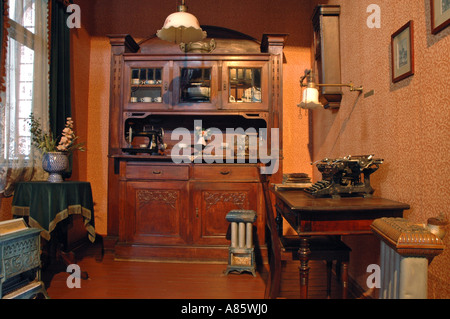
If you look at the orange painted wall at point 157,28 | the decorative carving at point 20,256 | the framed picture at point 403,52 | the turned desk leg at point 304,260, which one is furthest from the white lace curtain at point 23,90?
the framed picture at point 403,52

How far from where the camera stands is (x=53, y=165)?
2.65 meters

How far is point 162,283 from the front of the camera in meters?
2.56

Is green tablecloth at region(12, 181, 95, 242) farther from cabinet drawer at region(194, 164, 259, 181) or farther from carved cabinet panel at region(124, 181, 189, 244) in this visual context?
cabinet drawer at region(194, 164, 259, 181)

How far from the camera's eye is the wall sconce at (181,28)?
2.30 meters

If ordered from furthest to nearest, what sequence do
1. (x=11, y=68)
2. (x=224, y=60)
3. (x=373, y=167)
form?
1. (x=224, y=60)
2. (x=11, y=68)
3. (x=373, y=167)

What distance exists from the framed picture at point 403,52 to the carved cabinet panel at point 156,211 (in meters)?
2.17

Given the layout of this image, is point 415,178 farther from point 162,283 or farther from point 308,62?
point 308,62

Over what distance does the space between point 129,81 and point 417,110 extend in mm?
2911

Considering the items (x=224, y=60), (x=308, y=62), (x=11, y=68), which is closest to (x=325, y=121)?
(x=308, y=62)

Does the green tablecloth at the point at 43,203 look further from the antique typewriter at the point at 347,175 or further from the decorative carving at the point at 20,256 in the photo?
the antique typewriter at the point at 347,175

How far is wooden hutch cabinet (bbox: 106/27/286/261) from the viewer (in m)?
3.17

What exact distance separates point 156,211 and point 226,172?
2.82 feet

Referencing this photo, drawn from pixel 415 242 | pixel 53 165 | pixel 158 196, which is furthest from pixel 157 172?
pixel 415 242

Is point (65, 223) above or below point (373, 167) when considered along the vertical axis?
below
